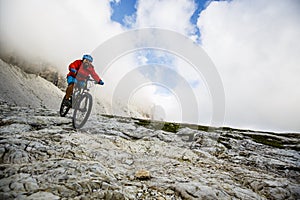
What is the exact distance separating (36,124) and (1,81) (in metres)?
155

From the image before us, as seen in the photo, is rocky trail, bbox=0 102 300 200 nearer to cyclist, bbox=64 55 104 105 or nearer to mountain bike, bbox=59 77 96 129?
mountain bike, bbox=59 77 96 129

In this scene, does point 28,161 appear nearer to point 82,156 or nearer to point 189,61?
point 82,156

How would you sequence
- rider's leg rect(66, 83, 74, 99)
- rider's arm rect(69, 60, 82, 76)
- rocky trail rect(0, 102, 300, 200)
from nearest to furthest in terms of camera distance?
rocky trail rect(0, 102, 300, 200) → rider's arm rect(69, 60, 82, 76) → rider's leg rect(66, 83, 74, 99)

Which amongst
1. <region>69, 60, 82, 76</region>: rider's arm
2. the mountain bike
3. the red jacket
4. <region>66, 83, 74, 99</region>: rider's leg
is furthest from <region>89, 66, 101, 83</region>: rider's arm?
<region>66, 83, 74, 99</region>: rider's leg

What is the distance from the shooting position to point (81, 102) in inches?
514

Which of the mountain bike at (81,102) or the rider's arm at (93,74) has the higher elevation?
the rider's arm at (93,74)

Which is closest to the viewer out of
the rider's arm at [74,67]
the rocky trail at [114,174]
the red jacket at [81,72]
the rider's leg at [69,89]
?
the rocky trail at [114,174]

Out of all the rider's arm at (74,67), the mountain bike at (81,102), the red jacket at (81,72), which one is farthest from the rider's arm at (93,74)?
the rider's arm at (74,67)

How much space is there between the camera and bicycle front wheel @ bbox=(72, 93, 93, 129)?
1272cm

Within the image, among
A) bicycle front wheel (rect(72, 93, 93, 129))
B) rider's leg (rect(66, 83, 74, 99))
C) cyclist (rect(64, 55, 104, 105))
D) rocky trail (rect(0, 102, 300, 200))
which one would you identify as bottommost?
rocky trail (rect(0, 102, 300, 200))

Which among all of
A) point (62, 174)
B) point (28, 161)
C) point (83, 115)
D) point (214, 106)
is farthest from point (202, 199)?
point (214, 106)

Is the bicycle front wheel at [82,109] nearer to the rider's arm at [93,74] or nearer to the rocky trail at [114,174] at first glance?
the rider's arm at [93,74]

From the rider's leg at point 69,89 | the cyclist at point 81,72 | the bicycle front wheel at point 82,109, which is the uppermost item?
the cyclist at point 81,72

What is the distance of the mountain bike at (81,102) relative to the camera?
42.0 feet
